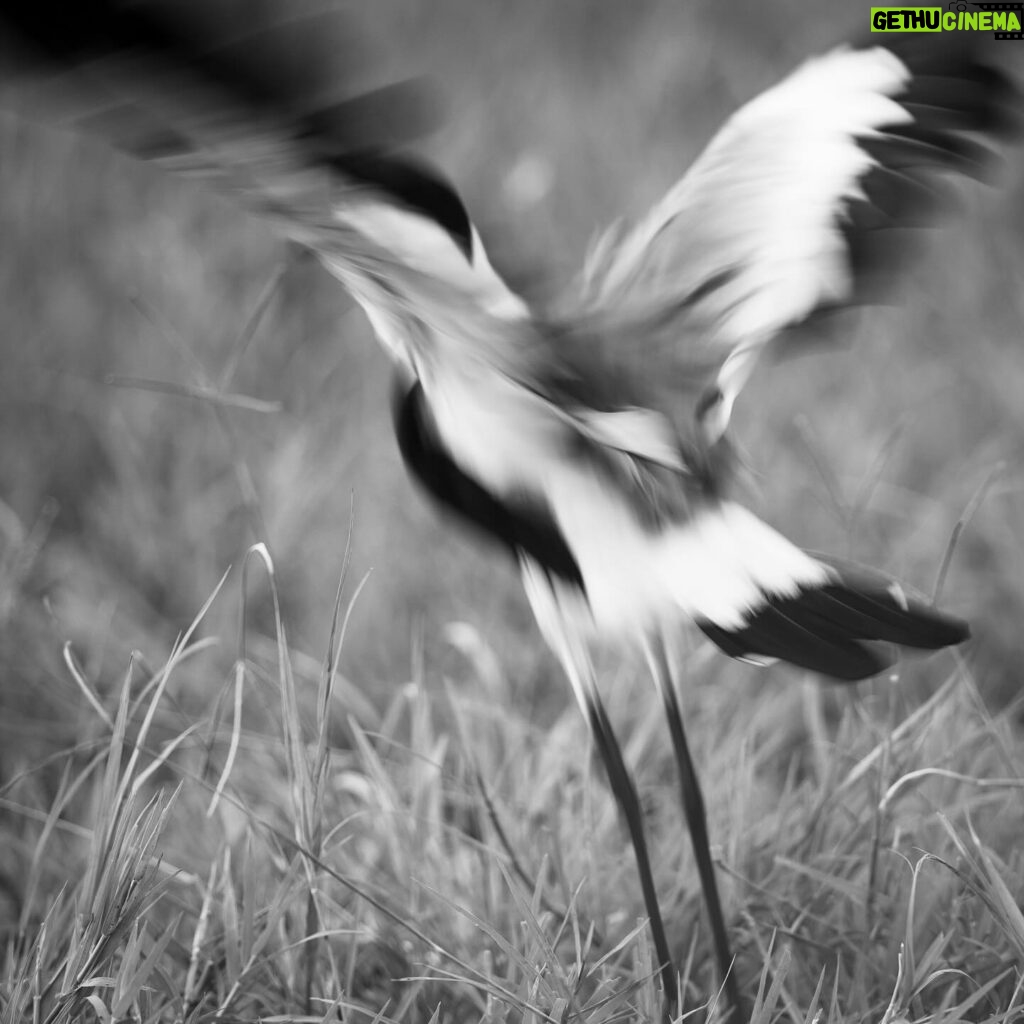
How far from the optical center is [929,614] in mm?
442

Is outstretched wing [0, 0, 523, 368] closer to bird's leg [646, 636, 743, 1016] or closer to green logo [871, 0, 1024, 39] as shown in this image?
bird's leg [646, 636, 743, 1016]

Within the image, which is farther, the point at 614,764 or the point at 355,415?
the point at 355,415

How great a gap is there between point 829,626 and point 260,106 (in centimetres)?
29

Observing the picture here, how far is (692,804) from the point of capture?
1.63 feet

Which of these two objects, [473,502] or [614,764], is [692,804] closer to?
[614,764]

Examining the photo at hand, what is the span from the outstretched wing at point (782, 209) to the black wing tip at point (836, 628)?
0.08 meters

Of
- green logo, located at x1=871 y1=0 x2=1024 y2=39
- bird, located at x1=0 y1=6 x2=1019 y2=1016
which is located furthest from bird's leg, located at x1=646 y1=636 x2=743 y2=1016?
green logo, located at x1=871 y1=0 x2=1024 y2=39

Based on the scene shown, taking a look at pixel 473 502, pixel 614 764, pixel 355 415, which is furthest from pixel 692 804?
pixel 355 415

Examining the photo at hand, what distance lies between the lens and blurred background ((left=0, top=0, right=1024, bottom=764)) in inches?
36.9

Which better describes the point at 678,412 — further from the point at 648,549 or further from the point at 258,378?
the point at 258,378

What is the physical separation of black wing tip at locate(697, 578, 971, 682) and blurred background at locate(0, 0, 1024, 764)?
19cm

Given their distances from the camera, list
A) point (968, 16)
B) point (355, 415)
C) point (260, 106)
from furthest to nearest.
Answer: point (355, 415) → point (968, 16) → point (260, 106)

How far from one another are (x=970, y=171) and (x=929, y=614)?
0.22 meters

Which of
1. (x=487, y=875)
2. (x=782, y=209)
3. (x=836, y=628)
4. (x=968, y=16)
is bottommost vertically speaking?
(x=487, y=875)
